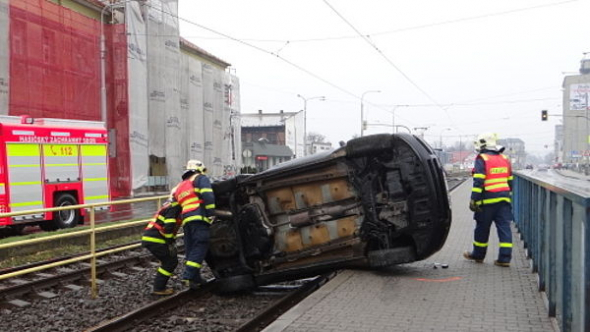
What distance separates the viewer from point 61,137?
15320mm

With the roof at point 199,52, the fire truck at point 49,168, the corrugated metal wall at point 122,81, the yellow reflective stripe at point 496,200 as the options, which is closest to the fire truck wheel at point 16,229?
the fire truck at point 49,168

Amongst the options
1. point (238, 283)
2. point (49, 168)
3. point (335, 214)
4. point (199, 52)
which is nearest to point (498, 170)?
point (335, 214)

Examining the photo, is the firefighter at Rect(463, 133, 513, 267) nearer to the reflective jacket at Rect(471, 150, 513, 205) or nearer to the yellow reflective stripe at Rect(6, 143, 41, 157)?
the reflective jacket at Rect(471, 150, 513, 205)

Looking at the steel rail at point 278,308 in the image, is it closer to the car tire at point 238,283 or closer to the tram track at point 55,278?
the car tire at point 238,283

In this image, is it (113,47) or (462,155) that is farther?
(462,155)

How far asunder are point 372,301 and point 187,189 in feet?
9.29

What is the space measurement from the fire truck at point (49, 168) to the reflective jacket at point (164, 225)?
7404mm

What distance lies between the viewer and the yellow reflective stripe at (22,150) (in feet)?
45.0

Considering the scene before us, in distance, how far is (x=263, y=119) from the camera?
289 ft

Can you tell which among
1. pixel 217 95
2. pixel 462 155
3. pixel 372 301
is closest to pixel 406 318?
pixel 372 301

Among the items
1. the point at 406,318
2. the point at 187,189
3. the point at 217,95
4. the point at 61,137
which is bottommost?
the point at 406,318

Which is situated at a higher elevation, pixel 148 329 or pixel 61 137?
pixel 61 137

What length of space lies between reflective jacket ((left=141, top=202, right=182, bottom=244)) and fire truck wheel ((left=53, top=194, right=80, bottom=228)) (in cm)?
860

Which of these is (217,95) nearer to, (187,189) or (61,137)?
(61,137)
